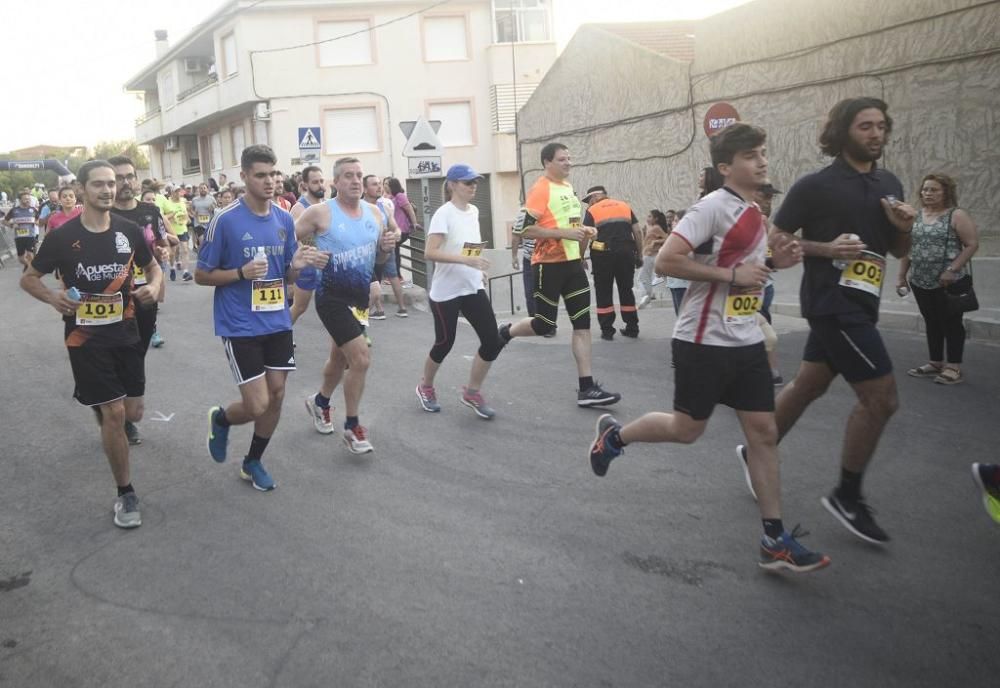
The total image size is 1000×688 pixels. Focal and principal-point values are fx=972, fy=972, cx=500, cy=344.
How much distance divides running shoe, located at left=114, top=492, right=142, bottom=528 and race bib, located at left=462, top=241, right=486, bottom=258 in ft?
10.3

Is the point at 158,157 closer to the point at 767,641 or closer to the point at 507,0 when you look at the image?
the point at 507,0

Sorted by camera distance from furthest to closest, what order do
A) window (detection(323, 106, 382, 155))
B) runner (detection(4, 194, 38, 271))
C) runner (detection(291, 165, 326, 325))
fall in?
window (detection(323, 106, 382, 155)) → runner (detection(4, 194, 38, 271)) → runner (detection(291, 165, 326, 325))

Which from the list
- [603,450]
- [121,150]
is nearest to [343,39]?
[603,450]

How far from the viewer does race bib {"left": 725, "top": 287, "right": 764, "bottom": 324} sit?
4.39 m

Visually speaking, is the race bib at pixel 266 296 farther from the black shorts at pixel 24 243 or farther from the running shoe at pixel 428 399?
the black shorts at pixel 24 243

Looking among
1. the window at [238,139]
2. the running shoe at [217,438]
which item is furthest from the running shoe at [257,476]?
the window at [238,139]

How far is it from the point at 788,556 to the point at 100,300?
12.8 ft

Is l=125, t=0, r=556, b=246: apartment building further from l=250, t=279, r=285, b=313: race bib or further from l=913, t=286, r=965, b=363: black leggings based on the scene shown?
l=250, t=279, r=285, b=313: race bib

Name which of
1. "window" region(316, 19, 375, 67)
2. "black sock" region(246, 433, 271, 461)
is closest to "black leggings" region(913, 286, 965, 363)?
"black sock" region(246, 433, 271, 461)

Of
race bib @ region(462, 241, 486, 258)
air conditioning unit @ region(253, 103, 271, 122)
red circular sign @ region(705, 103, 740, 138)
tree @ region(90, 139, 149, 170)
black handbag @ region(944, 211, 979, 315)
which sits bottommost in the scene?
black handbag @ region(944, 211, 979, 315)

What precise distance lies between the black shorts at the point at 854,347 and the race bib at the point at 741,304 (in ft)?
1.53

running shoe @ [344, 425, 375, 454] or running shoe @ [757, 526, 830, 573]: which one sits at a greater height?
running shoe @ [344, 425, 375, 454]

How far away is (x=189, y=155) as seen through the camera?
4834 centimetres

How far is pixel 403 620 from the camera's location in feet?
12.9
